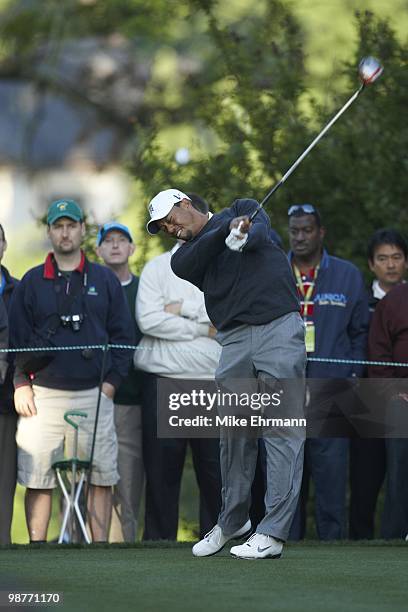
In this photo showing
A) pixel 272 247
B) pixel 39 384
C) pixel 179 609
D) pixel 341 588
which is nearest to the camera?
pixel 179 609

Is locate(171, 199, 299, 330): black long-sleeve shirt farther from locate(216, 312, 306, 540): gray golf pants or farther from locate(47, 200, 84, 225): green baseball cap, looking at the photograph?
locate(47, 200, 84, 225): green baseball cap

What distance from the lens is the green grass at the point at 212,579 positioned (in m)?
5.89

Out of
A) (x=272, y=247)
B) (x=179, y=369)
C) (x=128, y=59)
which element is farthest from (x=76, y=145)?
(x=272, y=247)

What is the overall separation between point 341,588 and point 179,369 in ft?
12.8

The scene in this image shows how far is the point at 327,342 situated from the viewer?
10156 millimetres

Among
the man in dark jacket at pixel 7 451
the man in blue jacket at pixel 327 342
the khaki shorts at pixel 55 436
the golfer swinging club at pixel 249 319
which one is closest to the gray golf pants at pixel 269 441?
the golfer swinging club at pixel 249 319

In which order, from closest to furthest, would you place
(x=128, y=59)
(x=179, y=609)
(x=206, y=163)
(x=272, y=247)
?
(x=179, y=609) < (x=272, y=247) < (x=206, y=163) < (x=128, y=59)

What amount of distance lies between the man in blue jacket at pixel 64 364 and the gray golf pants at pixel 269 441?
1.89m

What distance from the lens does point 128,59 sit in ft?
71.4

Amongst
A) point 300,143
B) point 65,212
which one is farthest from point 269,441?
point 300,143

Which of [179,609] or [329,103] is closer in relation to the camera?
[179,609]

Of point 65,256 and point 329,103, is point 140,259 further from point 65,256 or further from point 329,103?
point 65,256

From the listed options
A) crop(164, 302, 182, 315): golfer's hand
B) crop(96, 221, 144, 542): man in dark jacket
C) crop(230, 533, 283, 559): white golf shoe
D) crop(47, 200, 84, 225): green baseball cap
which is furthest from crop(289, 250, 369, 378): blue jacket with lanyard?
crop(230, 533, 283, 559): white golf shoe

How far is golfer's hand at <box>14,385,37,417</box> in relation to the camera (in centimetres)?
972
